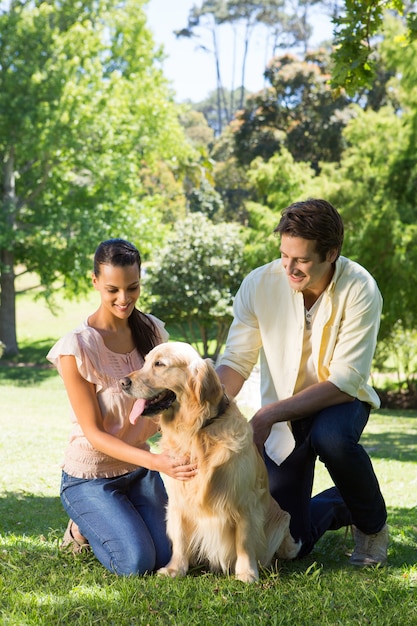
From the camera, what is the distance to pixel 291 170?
20234 mm

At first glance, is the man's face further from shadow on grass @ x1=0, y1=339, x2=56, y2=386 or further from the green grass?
shadow on grass @ x1=0, y1=339, x2=56, y2=386

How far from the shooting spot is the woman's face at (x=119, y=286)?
3.95 m

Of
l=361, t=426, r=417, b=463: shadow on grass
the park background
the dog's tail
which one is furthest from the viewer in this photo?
the park background

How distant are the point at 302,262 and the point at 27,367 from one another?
20.6 meters

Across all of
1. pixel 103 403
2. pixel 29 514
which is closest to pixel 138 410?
pixel 103 403

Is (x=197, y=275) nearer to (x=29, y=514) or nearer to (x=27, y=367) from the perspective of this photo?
(x=27, y=367)

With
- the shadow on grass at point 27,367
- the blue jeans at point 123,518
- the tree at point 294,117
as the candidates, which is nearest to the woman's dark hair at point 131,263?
the blue jeans at point 123,518

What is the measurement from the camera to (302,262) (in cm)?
386

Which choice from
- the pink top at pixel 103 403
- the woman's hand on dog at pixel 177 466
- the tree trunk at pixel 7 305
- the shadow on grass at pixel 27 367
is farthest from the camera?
the tree trunk at pixel 7 305

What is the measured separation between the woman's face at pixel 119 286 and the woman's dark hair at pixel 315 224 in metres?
0.83

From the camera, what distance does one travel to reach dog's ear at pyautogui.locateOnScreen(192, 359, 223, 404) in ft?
11.5

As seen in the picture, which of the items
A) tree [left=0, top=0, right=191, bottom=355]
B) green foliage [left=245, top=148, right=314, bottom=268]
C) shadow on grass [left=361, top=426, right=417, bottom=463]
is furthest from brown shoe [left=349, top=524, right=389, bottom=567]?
tree [left=0, top=0, right=191, bottom=355]

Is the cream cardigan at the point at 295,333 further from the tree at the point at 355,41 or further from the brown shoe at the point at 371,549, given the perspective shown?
the tree at the point at 355,41

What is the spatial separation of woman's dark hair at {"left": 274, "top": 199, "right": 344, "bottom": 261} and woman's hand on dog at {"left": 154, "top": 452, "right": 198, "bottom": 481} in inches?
49.6
